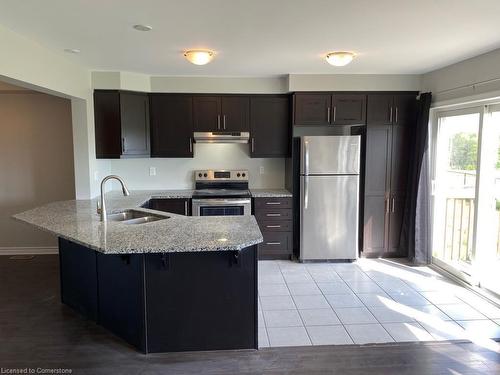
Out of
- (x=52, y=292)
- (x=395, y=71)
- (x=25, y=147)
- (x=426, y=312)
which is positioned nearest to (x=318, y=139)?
(x=395, y=71)

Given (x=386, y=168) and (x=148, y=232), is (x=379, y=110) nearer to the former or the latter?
(x=386, y=168)

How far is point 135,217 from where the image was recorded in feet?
12.1

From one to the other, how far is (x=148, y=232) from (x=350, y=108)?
3.21 meters

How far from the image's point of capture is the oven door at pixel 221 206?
4.78 metres

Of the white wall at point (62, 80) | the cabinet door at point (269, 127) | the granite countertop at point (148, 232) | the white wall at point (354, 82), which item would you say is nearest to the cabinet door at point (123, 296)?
the granite countertop at point (148, 232)

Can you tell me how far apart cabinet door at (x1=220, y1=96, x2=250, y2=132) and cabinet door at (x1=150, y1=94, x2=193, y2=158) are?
17.2 inches

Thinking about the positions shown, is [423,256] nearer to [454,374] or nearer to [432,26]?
[454,374]

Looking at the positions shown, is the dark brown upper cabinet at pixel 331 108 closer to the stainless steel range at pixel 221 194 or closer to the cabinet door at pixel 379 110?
the cabinet door at pixel 379 110

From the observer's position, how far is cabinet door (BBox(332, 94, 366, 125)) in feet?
15.8

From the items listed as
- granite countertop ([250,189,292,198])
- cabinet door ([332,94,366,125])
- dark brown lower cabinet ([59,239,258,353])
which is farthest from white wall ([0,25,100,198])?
cabinet door ([332,94,366,125])

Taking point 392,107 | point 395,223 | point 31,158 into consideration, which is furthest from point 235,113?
point 31,158

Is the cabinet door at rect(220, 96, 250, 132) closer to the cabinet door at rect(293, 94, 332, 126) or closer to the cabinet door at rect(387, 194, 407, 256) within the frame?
the cabinet door at rect(293, 94, 332, 126)

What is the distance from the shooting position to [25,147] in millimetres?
5035

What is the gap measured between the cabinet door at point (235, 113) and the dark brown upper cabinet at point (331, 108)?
0.67m
